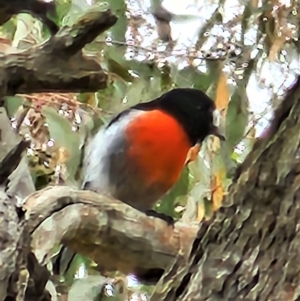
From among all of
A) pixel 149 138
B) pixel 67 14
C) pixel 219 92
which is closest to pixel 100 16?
pixel 67 14

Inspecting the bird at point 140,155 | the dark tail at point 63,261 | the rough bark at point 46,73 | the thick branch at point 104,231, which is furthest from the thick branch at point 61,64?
the bird at point 140,155

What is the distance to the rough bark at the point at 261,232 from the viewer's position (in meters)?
0.41

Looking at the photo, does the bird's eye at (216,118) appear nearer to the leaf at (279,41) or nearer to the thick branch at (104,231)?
the leaf at (279,41)

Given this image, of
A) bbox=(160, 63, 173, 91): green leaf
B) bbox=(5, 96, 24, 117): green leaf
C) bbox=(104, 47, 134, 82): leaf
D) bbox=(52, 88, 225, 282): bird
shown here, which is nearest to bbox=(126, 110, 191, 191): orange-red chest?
bbox=(52, 88, 225, 282): bird

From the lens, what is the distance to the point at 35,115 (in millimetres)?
1085

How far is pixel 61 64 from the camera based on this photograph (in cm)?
52

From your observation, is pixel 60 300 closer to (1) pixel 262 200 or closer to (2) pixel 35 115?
(2) pixel 35 115

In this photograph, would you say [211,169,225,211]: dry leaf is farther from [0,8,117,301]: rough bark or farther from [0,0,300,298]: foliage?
[0,8,117,301]: rough bark

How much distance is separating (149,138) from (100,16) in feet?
2.55

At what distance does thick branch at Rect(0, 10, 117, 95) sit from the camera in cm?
51

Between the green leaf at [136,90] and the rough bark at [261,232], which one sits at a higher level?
the rough bark at [261,232]

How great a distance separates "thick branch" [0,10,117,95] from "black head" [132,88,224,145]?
0.75 m

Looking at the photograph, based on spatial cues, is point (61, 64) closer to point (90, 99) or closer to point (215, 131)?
point (90, 99)

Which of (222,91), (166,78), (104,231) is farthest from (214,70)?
(104,231)
